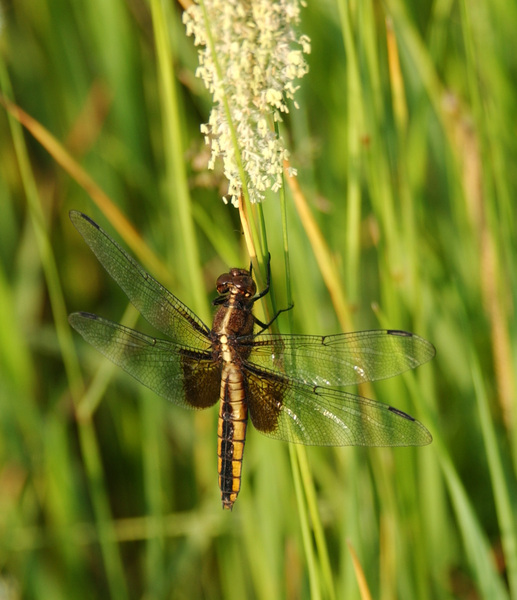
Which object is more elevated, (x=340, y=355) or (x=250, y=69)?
(x=250, y=69)

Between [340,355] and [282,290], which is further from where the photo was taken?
[282,290]

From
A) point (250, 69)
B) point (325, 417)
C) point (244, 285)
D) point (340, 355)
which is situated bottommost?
point (325, 417)

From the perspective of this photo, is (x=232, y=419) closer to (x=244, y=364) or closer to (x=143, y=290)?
(x=244, y=364)

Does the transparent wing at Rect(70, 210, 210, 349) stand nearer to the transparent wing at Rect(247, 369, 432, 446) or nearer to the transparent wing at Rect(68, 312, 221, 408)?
the transparent wing at Rect(68, 312, 221, 408)

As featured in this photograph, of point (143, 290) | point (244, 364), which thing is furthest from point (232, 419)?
point (143, 290)

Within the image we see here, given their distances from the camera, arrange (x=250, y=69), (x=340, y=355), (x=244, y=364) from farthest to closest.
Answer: (x=244, y=364)
(x=340, y=355)
(x=250, y=69)

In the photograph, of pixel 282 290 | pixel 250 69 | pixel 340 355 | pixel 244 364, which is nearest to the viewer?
pixel 250 69

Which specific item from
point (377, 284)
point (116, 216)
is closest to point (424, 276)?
point (377, 284)

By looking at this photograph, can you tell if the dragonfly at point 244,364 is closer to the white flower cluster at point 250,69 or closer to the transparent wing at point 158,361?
the transparent wing at point 158,361

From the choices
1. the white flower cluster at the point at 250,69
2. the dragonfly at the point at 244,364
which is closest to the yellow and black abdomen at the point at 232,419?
the dragonfly at the point at 244,364
